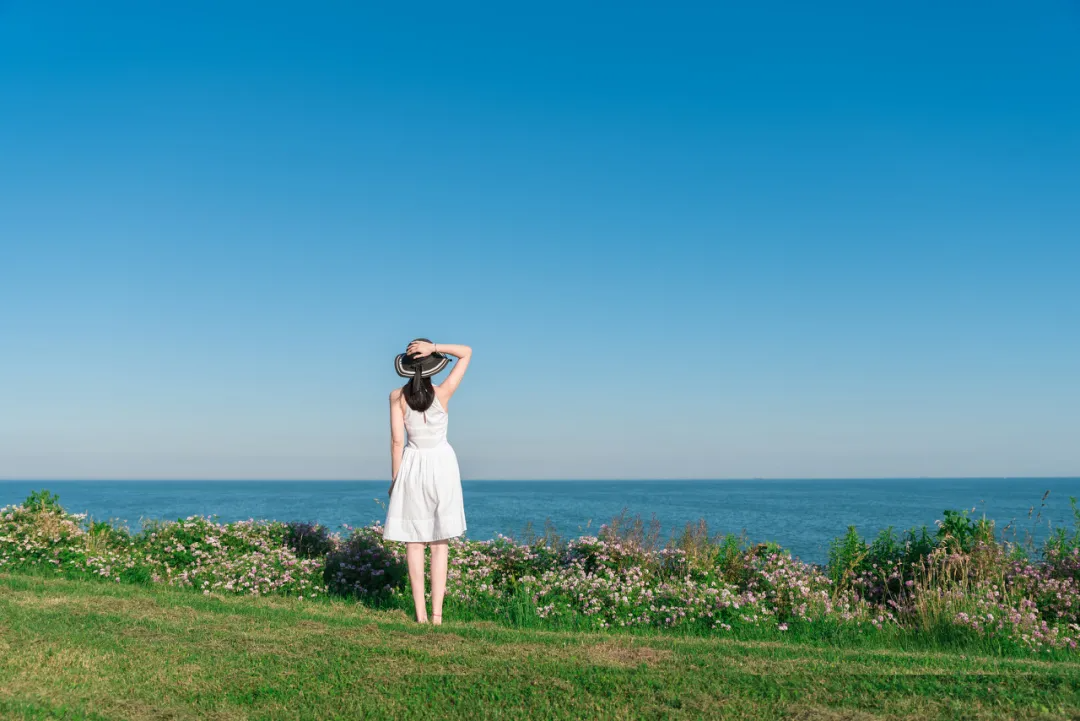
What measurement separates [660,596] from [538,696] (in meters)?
3.81

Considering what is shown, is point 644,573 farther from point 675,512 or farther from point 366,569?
point 675,512

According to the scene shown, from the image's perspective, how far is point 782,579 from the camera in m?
8.80

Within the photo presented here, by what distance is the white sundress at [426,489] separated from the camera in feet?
25.1

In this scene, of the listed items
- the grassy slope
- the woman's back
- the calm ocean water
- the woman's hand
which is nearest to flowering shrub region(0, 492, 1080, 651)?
the calm ocean water

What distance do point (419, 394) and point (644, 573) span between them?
12.5ft

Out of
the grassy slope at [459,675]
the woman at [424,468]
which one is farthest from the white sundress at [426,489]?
the grassy slope at [459,675]

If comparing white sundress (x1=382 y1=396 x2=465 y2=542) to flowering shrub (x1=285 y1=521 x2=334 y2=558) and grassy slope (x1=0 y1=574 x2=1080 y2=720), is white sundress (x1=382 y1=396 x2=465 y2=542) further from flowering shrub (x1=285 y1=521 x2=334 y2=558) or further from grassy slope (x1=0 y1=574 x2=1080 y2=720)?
flowering shrub (x1=285 y1=521 x2=334 y2=558)

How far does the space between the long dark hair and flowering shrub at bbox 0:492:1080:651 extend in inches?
98.0

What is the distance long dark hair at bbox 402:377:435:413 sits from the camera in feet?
24.8

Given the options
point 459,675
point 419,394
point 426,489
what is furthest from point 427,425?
point 459,675

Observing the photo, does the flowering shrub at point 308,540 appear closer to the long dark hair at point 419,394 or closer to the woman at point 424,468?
the woman at point 424,468

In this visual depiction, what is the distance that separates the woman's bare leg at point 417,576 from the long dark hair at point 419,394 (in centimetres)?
142

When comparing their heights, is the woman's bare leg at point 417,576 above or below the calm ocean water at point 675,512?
above

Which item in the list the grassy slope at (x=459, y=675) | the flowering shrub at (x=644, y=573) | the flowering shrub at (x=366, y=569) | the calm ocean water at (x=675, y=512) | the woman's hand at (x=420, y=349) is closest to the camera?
the grassy slope at (x=459, y=675)
